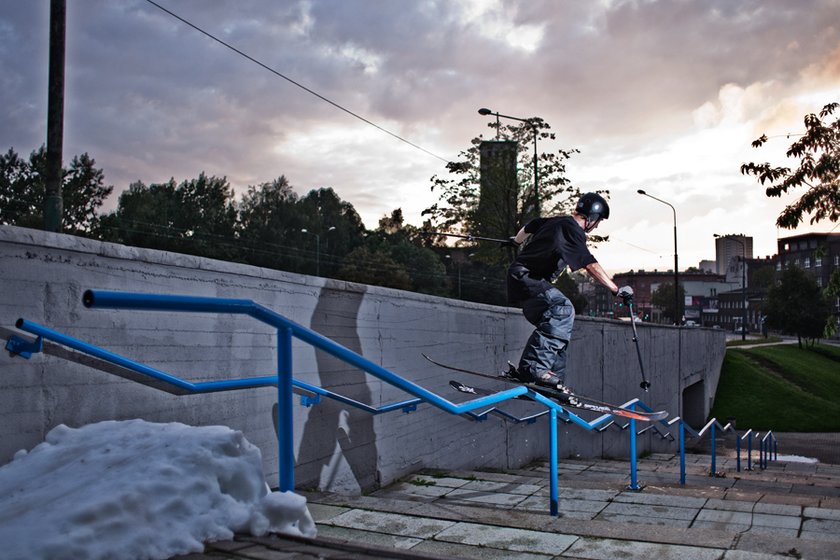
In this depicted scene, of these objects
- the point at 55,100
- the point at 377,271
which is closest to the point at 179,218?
the point at 377,271

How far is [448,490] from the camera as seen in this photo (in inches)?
265

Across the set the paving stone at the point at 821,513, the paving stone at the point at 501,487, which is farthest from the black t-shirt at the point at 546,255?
the paving stone at the point at 821,513

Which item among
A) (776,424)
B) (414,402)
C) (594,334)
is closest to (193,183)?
(776,424)

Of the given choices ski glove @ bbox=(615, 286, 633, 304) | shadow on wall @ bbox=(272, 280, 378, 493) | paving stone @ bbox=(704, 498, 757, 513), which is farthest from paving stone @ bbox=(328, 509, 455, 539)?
ski glove @ bbox=(615, 286, 633, 304)

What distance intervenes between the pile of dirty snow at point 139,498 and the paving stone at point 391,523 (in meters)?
0.85

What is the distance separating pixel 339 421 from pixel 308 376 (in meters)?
0.61

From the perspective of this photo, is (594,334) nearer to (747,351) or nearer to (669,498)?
(669,498)

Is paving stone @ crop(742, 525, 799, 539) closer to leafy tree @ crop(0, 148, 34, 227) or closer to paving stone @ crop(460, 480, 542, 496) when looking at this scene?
paving stone @ crop(460, 480, 542, 496)

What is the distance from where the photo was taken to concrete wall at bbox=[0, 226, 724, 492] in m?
4.13

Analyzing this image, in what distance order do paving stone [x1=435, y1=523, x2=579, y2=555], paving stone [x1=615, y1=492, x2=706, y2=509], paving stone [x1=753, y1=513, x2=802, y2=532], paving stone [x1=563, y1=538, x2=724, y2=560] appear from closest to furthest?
paving stone [x1=563, y1=538, x2=724, y2=560], paving stone [x1=435, y1=523, x2=579, y2=555], paving stone [x1=753, y1=513, x2=802, y2=532], paving stone [x1=615, y1=492, x2=706, y2=509]

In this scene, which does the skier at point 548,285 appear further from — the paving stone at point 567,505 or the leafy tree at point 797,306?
the leafy tree at point 797,306

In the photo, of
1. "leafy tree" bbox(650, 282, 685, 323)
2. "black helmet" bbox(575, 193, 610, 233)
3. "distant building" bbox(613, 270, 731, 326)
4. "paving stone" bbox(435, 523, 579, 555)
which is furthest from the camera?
"distant building" bbox(613, 270, 731, 326)

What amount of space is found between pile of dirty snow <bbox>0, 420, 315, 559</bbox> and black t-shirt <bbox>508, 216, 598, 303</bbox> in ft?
12.9

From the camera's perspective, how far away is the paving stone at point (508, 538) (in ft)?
12.1
